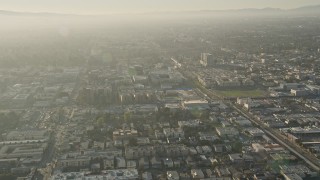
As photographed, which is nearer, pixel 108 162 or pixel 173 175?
pixel 173 175

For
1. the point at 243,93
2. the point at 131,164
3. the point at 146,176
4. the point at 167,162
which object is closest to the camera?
the point at 146,176

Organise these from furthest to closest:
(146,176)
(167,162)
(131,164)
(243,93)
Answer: (243,93) → (167,162) → (131,164) → (146,176)

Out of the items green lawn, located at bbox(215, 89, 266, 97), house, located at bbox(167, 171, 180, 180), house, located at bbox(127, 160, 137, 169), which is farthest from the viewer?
green lawn, located at bbox(215, 89, 266, 97)

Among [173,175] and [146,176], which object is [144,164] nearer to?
[146,176]

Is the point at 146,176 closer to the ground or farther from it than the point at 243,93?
farther from it

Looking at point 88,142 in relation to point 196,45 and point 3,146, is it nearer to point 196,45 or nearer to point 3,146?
point 3,146

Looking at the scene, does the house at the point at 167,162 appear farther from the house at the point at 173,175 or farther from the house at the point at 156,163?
the house at the point at 173,175

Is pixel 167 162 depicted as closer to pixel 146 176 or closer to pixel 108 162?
pixel 146 176

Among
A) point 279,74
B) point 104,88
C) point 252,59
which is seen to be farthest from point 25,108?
point 252,59

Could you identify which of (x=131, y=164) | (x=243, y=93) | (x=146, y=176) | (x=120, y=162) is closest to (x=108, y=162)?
(x=120, y=162)

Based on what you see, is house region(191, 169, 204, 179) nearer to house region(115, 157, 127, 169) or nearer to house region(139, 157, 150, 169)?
house region(139, 157, 150, 169)

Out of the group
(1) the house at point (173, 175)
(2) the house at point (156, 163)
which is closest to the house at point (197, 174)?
(1) the house at point (173, 175)

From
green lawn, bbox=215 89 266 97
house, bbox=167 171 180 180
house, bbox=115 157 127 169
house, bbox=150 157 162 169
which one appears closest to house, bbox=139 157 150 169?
house, bbox=150 157 162 169
